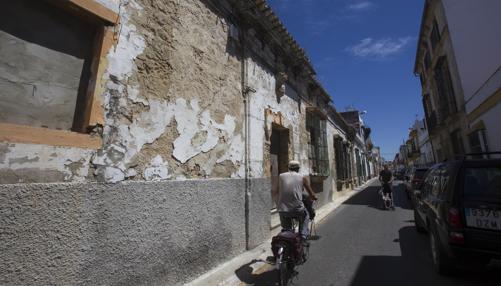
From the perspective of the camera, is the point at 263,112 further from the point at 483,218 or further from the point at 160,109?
the point at 483,218

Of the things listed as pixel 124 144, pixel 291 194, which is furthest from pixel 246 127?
pixel 124 144

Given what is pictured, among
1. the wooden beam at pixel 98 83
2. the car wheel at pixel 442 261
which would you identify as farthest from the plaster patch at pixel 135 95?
the car wheel at pixel 442 261

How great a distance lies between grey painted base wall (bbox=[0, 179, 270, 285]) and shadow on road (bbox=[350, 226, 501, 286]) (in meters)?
2.23

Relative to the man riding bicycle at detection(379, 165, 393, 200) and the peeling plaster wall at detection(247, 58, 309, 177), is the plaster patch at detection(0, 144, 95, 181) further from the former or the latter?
the man riding bicycle at detection(379, 165, 393, 200)

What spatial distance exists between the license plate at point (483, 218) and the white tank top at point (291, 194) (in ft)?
6.90

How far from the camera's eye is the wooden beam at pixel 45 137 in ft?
7.47

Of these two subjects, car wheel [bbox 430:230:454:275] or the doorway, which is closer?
car wheel [bbox 430:230:454:275]

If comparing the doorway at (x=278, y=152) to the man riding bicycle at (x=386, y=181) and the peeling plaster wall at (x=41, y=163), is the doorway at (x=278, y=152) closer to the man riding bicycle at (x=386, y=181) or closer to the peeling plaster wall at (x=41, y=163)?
the man riding bicycle at (x=386, y=181)

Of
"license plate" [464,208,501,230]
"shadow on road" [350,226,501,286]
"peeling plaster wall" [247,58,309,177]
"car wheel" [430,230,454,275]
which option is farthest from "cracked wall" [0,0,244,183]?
"license plate" [464,208,501,230]

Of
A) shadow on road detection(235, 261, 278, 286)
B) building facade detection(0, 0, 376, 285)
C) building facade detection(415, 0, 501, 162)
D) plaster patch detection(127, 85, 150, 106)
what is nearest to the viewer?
building facade detection(0, 0, 376, 285)

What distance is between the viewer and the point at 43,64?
268 centimetres

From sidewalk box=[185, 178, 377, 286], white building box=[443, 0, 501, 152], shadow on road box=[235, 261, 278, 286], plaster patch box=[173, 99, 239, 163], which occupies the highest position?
white building box=[443, 0, 501, 152]

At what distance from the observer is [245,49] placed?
615cm

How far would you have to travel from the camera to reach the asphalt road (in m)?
3.88
